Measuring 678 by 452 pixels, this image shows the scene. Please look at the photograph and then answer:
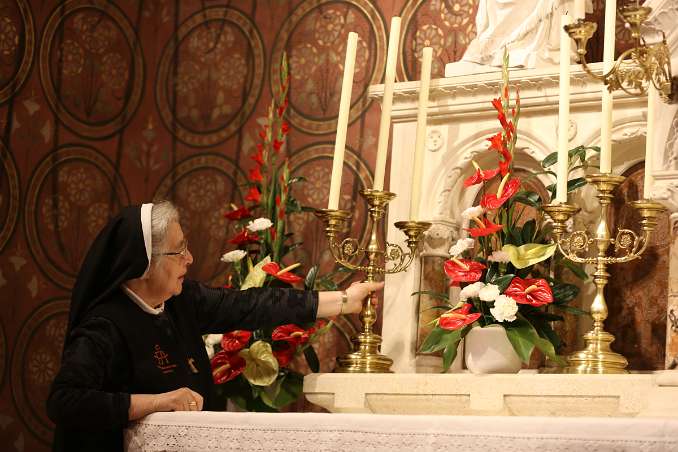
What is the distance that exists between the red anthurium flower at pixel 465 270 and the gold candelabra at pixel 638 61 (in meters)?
0.68

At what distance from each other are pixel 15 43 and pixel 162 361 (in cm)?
263

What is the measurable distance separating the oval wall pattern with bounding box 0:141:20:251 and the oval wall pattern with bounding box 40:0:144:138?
30 cm

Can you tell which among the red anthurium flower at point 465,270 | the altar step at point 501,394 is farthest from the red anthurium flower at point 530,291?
the altar step at point 501,394

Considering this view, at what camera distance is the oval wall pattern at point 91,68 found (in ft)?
17.0

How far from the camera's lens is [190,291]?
11.2 feet

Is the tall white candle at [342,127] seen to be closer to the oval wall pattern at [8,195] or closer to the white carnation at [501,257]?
the white carnation at [501,257]

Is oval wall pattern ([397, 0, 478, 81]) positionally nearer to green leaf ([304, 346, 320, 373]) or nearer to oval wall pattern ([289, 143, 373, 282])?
oval wall pattern ([289, 143, 373, 282])

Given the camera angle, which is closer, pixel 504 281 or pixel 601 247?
pixel 601 247

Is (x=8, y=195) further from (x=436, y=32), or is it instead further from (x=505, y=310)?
(x=505, y=310)

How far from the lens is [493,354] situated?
329 cm

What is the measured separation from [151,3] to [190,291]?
223 cm

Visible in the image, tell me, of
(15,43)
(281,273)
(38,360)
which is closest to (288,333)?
(281,273)

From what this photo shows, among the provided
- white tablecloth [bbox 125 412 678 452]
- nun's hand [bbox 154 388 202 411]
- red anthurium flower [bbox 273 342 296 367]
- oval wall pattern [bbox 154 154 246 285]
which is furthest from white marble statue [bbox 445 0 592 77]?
white tablecloth [bbox 125 412 678 452]

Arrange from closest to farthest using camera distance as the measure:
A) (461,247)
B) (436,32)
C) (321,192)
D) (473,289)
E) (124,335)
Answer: (124,335)
(473,289)
(461,247)
(436,32)
(321,192)
